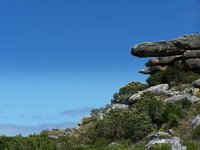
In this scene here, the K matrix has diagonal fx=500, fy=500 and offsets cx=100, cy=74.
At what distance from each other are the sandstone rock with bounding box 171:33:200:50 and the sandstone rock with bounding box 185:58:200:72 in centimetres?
157

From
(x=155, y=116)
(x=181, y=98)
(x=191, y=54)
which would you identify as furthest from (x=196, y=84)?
(x=191, y=54)

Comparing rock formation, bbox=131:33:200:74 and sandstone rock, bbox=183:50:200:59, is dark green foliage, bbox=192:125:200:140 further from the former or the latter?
sandstone rock, bbox=183:50:200:59

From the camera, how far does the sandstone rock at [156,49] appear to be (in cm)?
5109

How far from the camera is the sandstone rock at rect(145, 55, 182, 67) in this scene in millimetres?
52200

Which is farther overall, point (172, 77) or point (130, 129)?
point (172, 77)

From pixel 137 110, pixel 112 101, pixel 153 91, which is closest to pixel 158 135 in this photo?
pixel 137 110

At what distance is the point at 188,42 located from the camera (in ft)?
163

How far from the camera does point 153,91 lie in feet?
152

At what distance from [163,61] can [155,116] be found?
15.3 meters

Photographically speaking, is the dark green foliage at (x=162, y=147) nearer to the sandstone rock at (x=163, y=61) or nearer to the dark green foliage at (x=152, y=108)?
the dark green foliage at (x=152, y=108)

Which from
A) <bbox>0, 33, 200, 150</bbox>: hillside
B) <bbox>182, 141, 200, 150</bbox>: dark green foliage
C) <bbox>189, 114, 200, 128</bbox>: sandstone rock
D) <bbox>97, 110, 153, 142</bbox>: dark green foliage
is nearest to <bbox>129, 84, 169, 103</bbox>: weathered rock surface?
<bbox>0, 33, 200, 150</bbox>: hillside

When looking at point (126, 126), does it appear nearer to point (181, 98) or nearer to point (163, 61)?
point (181, 98)

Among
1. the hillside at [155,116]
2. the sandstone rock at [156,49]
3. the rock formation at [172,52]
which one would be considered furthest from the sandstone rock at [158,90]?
the sandstone rock at [156,49]

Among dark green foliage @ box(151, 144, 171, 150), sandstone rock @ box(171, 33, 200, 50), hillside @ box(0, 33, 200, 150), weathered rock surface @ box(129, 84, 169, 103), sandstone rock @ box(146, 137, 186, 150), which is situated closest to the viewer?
dark green foliage @ box(151, 144, 171, 150)
